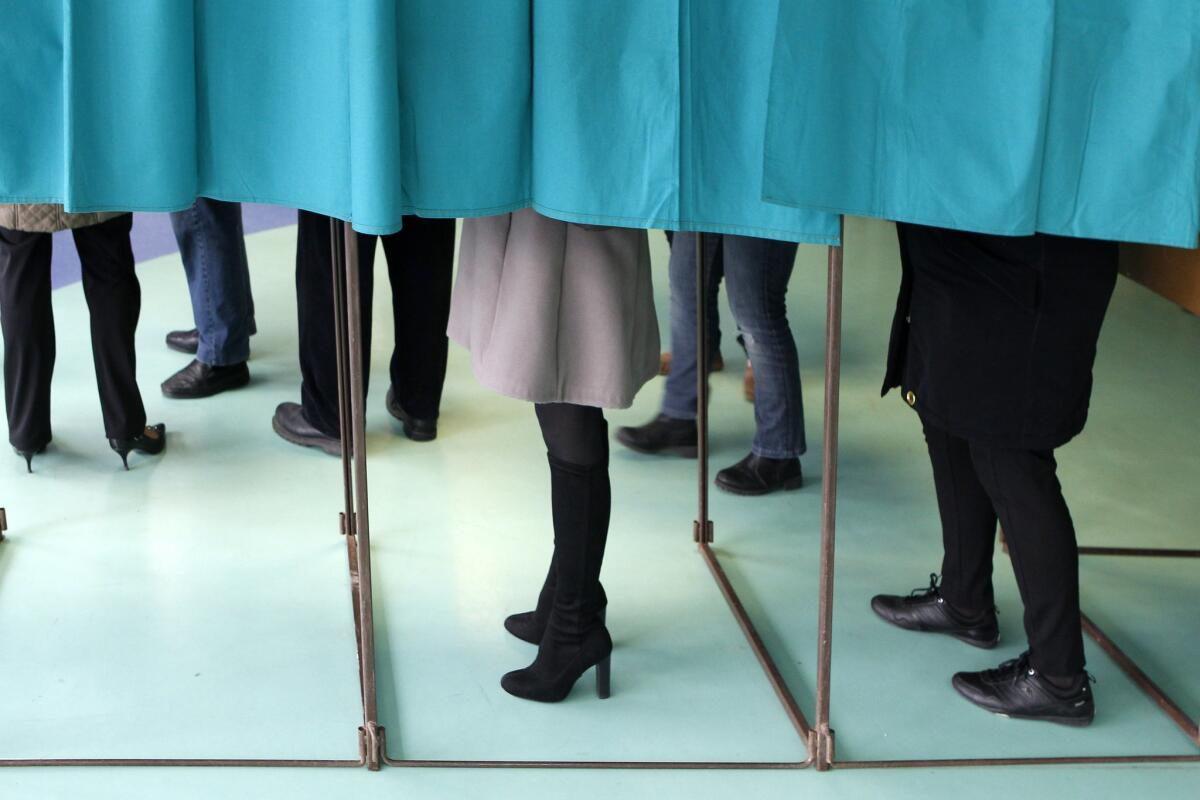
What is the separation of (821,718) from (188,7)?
52.8 inches

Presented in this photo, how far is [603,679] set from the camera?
2.26m

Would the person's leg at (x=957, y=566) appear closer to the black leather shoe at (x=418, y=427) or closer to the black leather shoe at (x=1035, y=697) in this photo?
the black leather shoe at (x=1035, y=697)

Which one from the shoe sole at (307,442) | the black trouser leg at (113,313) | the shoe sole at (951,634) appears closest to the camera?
the shoe sole at (951,634)

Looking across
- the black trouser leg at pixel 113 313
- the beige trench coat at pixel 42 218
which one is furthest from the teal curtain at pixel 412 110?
the black trouser leg at pixel 113 313

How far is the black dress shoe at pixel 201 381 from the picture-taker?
3627 millimetres

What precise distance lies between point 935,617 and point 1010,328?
2.24 ft

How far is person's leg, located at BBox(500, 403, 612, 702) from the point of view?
6.93 feet

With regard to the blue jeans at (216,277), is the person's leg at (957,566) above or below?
below

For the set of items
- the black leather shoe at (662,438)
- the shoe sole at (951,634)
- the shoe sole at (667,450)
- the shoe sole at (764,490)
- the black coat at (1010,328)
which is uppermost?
the black coat at (1010,328)

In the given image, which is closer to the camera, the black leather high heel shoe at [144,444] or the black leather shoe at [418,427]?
the black leather high heel shoe at [144,444]

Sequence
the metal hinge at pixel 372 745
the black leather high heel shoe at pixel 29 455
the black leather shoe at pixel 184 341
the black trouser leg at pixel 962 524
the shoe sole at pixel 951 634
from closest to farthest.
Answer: the metal hinge at pixel 372 745
the black trouser leg at pixel 962 524
the shoe sole at pixel 951 634
the black leather high heel shoe at pixel 29 455
the black leather shoe at pixel 184 341

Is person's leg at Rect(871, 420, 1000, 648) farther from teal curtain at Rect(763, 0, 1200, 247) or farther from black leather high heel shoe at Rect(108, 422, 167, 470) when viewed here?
black leather high heel shoe at Rect(108, 422, 167, 470)

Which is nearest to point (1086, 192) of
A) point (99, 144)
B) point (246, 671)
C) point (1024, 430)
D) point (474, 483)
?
point (1024, 430)

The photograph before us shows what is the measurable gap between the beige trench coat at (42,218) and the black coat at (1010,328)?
1.72m
